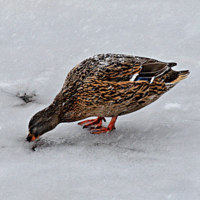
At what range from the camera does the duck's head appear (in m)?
3.47

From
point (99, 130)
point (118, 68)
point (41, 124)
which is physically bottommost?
point (99, 130)

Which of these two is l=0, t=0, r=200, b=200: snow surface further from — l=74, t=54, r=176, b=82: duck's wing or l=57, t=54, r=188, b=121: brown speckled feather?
l=74, t=54, r=176, b=82: duck's wing

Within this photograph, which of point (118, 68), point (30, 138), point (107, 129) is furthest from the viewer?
point (107, 129)

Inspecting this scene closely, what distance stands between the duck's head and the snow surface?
4.9 inches

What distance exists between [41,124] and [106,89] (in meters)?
0.72

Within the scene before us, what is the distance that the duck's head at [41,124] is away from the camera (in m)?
3.47

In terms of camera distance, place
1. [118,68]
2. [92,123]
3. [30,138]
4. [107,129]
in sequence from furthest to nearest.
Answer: [92,123] → [107,129] → [118,68] → [30,138]

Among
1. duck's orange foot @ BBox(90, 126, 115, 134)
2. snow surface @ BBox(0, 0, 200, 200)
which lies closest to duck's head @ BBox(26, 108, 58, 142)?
snow surface @ BBox(0, 0, 200, 200)

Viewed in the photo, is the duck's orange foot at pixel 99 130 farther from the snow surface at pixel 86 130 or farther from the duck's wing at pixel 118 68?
the duck's wing at pixel 118 68

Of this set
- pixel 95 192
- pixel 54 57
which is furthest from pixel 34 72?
pixel 95 192

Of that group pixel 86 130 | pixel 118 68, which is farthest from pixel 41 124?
pixel 118 68

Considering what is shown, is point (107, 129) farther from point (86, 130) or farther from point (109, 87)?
point (109, 87)

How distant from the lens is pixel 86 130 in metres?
3.93

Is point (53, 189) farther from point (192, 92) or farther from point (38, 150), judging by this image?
point (192, 92)
